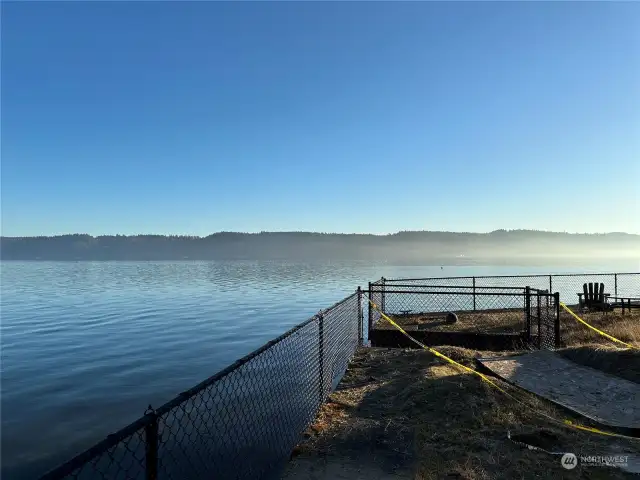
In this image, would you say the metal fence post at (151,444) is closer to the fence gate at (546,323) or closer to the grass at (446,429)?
the grass at (446,429)

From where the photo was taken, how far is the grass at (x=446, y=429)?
5.25 metres

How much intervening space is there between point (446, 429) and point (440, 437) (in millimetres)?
301

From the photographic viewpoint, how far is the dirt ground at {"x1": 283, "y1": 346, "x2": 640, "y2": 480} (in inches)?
205

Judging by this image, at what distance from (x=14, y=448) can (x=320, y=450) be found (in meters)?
7.13

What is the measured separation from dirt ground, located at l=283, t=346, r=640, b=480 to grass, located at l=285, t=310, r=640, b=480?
13 mm

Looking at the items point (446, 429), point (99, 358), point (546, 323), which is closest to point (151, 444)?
point (446, 429)

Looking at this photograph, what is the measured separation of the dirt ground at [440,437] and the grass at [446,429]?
0.04 ft

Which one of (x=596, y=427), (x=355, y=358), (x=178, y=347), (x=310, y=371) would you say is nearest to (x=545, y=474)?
A: (x=596, y=427)

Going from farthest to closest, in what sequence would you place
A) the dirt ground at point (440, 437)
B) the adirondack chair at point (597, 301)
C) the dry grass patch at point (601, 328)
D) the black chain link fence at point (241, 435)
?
the adirondack chair at point (597, 301), the dry grass patch at point (601, 328), the black chain link fence at point (241, 435), the dirt ground at point (440, 437)

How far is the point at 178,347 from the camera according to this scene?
19047 mm

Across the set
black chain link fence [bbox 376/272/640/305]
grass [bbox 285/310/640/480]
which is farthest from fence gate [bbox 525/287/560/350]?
black chain link fence [bbox 376/272/640/305]

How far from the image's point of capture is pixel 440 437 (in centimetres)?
605

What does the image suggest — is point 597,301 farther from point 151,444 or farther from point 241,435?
point 151,444

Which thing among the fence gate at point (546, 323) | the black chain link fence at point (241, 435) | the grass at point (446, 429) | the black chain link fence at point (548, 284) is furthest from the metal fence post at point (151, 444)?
the black chain link fence at point (548, 284)
